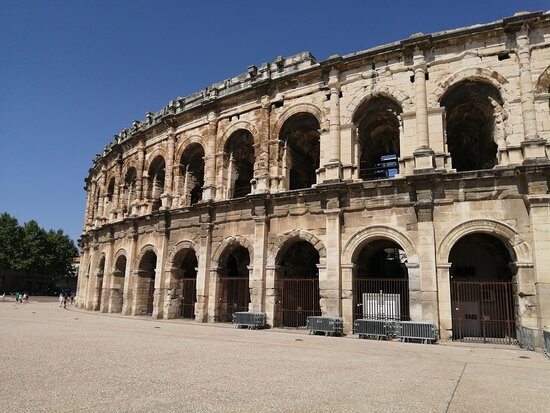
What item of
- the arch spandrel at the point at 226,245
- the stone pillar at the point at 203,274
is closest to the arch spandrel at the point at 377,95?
the arch spandrel at the point at 226,245

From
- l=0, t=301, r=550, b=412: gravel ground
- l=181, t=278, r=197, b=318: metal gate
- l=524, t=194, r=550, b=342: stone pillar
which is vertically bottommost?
l=0, t=301, r=550, b=412: gravel ground

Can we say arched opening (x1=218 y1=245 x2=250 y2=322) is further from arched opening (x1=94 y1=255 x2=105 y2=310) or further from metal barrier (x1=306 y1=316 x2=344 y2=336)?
arched opening (x1=94 y1=255 x2=105 y2=310)

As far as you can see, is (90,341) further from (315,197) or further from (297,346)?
(315,197)

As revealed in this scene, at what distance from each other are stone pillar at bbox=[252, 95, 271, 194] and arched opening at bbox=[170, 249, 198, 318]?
479 cm

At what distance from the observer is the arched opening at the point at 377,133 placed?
13.9 meters

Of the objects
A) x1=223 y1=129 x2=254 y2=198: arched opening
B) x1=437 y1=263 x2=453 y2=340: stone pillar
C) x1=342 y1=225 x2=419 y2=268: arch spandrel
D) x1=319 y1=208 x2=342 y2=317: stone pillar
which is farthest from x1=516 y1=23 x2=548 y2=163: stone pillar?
x1=223 y1=129 x2=254 y2=198: arched opening

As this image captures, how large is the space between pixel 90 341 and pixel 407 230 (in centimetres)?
906

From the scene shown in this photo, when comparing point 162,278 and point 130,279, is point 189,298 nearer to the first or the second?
point 162,278

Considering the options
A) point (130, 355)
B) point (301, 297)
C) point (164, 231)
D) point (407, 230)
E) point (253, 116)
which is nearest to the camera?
point (130, 355)

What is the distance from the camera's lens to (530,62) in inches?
458

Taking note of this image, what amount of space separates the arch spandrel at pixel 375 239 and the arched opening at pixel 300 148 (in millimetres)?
3729

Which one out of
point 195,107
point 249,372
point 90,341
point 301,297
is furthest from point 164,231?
point 249,372

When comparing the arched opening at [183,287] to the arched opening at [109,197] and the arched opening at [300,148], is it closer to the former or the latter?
the arched opening at [300,148]

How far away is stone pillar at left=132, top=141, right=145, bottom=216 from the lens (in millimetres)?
20031
